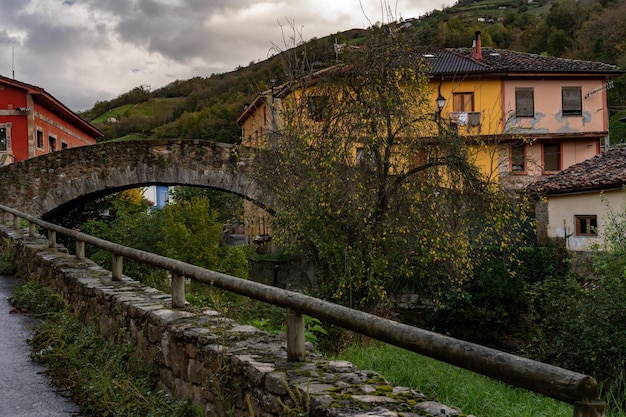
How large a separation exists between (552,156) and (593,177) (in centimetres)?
1047

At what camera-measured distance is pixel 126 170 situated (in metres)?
18.7

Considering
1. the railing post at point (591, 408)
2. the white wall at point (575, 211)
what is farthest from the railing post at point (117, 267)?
the white wall at point (575, 211)

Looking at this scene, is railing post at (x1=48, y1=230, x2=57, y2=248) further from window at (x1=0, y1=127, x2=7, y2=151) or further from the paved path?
window at (x1=0, y1=127, x2=7, y2=151)

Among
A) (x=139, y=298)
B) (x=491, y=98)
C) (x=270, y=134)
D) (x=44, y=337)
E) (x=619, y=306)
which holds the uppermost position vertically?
(x=491, y=98)

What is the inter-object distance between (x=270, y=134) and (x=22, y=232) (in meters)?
5.43

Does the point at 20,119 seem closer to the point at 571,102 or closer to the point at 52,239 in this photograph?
the point at 52,239

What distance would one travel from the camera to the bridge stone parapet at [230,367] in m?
2.80

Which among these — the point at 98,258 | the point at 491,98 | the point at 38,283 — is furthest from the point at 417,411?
the point at 491,98

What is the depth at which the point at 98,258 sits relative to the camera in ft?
54.1

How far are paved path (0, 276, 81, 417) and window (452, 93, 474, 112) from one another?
24089 mm

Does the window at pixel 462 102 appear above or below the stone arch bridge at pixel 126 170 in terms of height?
above

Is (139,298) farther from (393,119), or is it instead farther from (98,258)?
(98,258)

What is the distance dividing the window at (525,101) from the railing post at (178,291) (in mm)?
26794

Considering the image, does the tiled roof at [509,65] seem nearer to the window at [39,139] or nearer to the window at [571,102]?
the window at [571,102]
